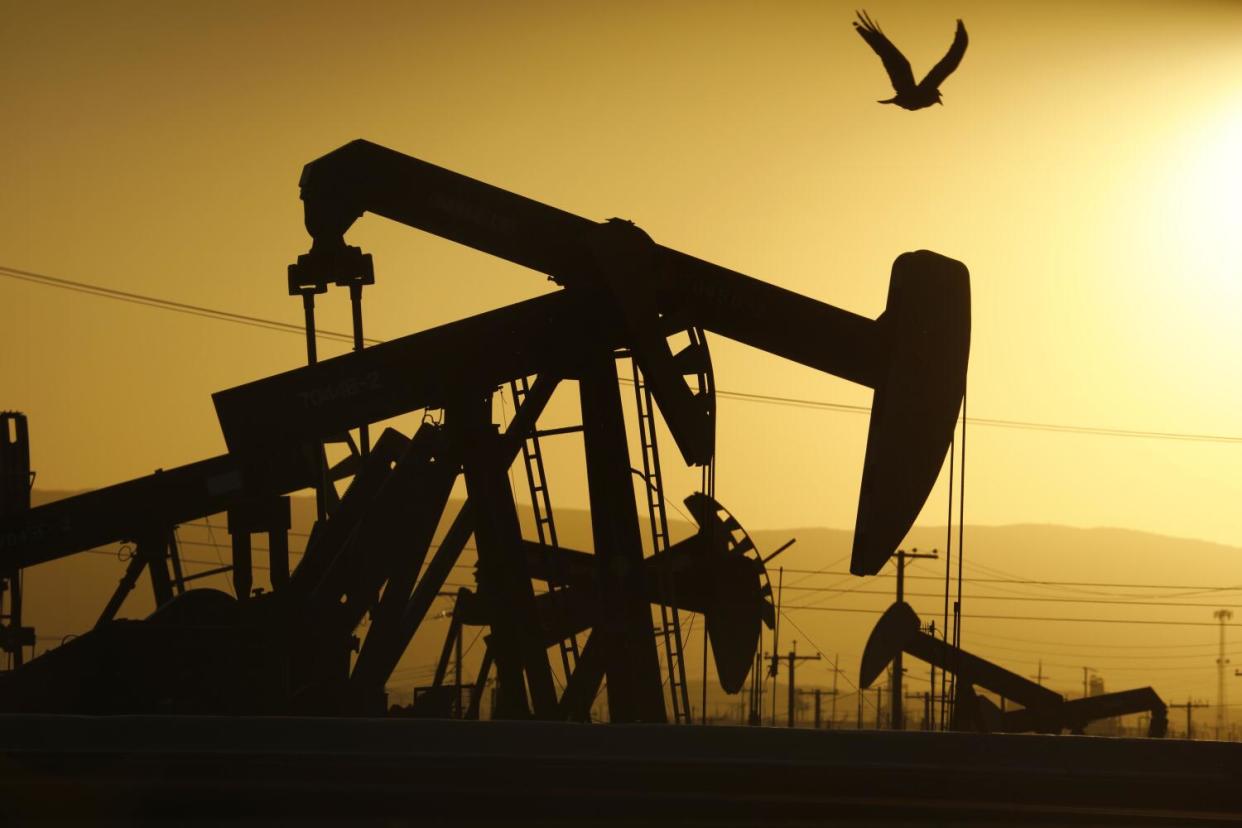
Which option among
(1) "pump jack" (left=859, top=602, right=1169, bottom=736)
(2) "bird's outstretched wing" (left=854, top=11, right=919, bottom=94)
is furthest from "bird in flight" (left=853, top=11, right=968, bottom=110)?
(1) "pump jack" (left=859, top=602, right=1169, bottom=736)

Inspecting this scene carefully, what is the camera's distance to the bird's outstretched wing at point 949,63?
15547 mm

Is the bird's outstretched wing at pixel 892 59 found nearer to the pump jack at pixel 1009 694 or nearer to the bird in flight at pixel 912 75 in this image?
the bird in flight at pixel 912 75

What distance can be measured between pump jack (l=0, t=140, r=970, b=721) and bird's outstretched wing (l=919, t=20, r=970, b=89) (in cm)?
192

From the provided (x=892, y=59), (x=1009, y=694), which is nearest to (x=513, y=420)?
(x=892, y=59)

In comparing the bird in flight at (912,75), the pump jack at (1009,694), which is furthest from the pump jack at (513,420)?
the pump jack at (1009,694)

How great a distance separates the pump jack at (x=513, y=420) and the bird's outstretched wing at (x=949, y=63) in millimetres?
1920

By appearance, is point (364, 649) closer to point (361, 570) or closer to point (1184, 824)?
point (361, 570)

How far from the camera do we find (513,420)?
51.3 ft

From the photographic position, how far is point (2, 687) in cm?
1549

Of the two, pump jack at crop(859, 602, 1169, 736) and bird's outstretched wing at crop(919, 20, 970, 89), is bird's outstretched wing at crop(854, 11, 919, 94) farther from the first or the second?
pump jack at crop(859, 602, 1169, 736)

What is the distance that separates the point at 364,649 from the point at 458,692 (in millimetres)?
4977

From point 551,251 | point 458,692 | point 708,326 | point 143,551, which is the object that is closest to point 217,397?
point 551,251

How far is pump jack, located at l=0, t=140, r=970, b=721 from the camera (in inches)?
588

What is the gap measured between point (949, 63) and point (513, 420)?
5656 mm
